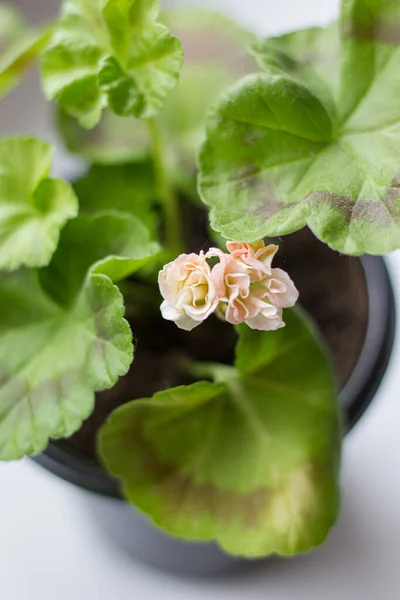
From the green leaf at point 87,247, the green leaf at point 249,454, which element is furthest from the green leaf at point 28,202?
the green leaf at point 249,454

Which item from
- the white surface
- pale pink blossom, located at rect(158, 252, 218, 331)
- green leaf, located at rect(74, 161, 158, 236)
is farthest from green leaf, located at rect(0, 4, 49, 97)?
the white surface

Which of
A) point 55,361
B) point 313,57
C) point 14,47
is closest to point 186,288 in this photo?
point 55,361

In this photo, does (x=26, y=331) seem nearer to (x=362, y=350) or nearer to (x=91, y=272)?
(x=91, y=272)

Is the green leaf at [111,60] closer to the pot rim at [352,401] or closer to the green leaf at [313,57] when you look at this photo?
the green leaf at [313,57]

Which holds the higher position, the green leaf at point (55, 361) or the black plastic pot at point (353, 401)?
the green leaf at point (55, 361)

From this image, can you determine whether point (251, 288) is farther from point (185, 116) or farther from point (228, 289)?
point (185, 116)

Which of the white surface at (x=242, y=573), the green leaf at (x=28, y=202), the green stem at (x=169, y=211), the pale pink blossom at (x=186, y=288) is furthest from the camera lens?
the white surface at (x=242, y=573)

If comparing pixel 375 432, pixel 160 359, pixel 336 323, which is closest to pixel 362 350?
pixel 336 323

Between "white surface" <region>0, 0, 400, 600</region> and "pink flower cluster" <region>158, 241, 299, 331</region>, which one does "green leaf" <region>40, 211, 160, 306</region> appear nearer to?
"pink flower cluster" <region>158, 241, 299, 331</region>
